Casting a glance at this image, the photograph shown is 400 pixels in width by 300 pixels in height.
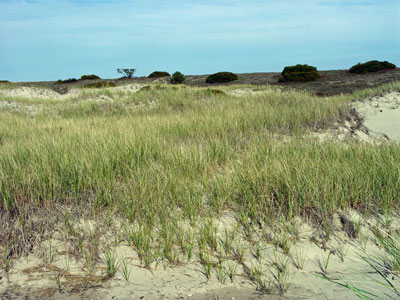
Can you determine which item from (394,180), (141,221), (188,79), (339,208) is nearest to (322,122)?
(394,180)

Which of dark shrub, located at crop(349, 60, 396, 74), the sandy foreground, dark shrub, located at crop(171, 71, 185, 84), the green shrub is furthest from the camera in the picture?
dark shrub, located at crop(171, 71, 185, 84)

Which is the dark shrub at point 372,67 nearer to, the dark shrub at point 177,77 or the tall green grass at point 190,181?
the dark shrub at point 177,77

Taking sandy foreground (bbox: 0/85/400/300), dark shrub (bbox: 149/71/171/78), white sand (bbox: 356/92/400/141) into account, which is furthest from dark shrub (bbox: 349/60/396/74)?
sandy foreground (bbox: 0/85/400/300)

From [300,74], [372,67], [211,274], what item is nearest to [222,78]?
[300,74]

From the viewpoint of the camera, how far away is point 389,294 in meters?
2.61

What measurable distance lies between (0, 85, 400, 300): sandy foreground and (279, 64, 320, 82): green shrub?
22.7 metres

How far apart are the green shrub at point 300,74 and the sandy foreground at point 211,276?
22739 millimetres

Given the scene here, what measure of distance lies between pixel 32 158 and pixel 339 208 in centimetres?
420

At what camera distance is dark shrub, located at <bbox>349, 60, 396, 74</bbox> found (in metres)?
25.2

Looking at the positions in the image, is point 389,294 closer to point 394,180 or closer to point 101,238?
point 394,180

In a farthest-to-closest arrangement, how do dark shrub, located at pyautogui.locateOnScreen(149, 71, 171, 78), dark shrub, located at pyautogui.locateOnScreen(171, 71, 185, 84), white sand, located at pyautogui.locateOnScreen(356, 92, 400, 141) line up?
1. dark shrub, located at pyautogui.locateOnScreen(149, 71, 171, 78)
2. dark shrub, located at pyautogui.locateOnScreen(171, 71, 185, 84)
3. white sand, located at pyautogui.locateOnScreen(356, 92, 400, 141)

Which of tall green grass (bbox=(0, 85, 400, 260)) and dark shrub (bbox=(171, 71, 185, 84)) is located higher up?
dark shrub (bbox=(171, 71, 185, 84))

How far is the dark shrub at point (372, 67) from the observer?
82.7 ft

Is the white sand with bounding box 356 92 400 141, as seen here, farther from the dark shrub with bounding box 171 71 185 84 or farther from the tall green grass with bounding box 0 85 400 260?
the dark shrub with bounding box 171 71 185 84
